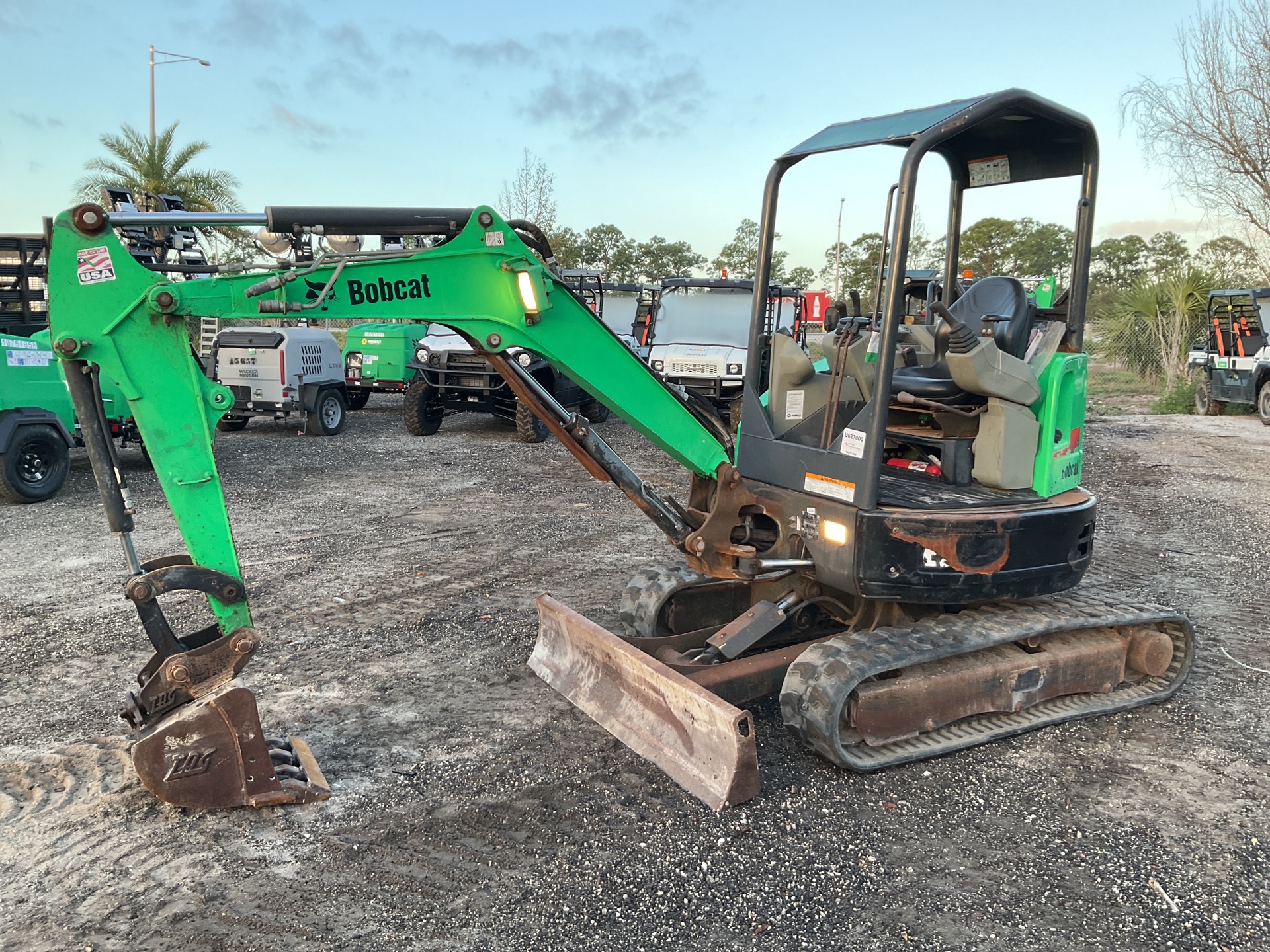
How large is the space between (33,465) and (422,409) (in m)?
5.34

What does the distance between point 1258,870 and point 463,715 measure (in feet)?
10.5

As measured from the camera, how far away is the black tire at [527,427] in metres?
13.4

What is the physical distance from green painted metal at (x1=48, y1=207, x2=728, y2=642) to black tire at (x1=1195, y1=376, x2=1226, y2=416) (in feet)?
58.3

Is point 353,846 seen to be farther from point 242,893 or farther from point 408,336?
point 408,336

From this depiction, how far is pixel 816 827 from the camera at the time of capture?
11.6 feet

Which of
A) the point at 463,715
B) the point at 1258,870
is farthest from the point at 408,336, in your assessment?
the point at 1258,870

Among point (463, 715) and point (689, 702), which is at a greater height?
point (689, 702)

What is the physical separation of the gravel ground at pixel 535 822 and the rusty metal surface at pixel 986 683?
179 mm

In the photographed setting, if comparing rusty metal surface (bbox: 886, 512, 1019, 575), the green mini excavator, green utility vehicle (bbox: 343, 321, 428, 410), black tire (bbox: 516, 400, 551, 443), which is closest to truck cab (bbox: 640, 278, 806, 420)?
black tire (bbox: 516, 400, 551, 443)

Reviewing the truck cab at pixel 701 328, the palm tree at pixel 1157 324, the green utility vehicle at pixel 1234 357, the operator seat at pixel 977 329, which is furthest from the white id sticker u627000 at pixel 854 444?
the palm tree at pixel 1157 324

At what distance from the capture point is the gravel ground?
2.97 meters

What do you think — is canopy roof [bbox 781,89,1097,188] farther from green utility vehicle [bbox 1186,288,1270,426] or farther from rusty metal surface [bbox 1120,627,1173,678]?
green utility vehicle [bbox 1186,288,1270,426]

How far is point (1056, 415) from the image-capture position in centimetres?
439

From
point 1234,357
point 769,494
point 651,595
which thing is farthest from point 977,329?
point 1234,357
